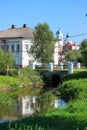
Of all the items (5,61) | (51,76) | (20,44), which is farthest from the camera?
(20,44)

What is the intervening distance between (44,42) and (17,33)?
37.9 ft

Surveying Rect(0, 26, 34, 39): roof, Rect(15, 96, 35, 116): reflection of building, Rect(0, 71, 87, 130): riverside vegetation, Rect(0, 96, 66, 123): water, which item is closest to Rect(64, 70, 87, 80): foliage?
Rect(0, 96, 66, 123): water

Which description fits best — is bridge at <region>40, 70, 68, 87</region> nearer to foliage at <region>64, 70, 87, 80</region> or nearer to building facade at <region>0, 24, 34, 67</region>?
foliage at <region>64, 70, 87, 80</region>

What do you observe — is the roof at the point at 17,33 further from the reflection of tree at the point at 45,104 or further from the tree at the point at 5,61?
the reflection of tree at the point at 45,104

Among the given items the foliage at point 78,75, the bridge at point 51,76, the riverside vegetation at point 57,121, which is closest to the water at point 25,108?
the riverside vegetation at point 57,121

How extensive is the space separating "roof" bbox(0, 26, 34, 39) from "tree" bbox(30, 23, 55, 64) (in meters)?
7.57

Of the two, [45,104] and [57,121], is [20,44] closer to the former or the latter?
[45,104]

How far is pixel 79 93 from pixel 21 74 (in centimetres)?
2101

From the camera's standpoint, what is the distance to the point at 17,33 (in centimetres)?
7788

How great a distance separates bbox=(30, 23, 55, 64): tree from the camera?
67.4 m

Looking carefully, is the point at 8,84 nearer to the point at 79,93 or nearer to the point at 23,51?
the point at 79,93

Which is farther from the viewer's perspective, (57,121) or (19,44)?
(19,44)

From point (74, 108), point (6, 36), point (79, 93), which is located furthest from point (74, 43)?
point (74, 108)

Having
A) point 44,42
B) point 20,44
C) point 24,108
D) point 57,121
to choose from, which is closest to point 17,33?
point 20,44
